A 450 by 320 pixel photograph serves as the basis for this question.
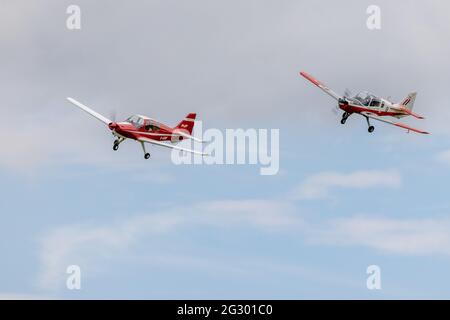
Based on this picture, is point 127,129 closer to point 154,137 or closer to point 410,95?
point 154,137

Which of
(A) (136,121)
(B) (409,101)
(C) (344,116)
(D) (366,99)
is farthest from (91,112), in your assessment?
(B) (409,101)

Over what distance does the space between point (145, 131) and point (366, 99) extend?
74.1 ft

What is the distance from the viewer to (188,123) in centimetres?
10831

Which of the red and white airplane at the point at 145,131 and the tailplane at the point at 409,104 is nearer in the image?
the red and white airplane at the point at 145,131

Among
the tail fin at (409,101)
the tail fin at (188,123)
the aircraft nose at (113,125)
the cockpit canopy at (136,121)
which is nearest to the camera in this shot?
the aircraft nose at (113,125)

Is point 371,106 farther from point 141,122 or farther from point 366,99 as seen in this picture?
point 141,122

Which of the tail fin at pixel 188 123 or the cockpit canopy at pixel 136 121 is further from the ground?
the tail fin at pixel 188 123

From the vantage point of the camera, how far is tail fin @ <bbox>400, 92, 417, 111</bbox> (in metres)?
108

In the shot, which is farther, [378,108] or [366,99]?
[378,108]

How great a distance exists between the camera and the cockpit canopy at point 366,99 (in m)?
103

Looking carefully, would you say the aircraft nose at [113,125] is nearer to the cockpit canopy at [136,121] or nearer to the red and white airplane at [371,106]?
the cockpit canopy at [136,121]

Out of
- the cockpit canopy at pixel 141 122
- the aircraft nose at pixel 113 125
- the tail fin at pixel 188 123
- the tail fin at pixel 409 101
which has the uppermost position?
the tail fin at pixel 409 101

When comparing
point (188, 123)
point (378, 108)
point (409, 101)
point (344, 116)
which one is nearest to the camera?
point (344, 116)

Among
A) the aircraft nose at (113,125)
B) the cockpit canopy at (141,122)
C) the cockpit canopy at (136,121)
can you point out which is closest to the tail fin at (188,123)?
the cockpit canopy at (141,122)
